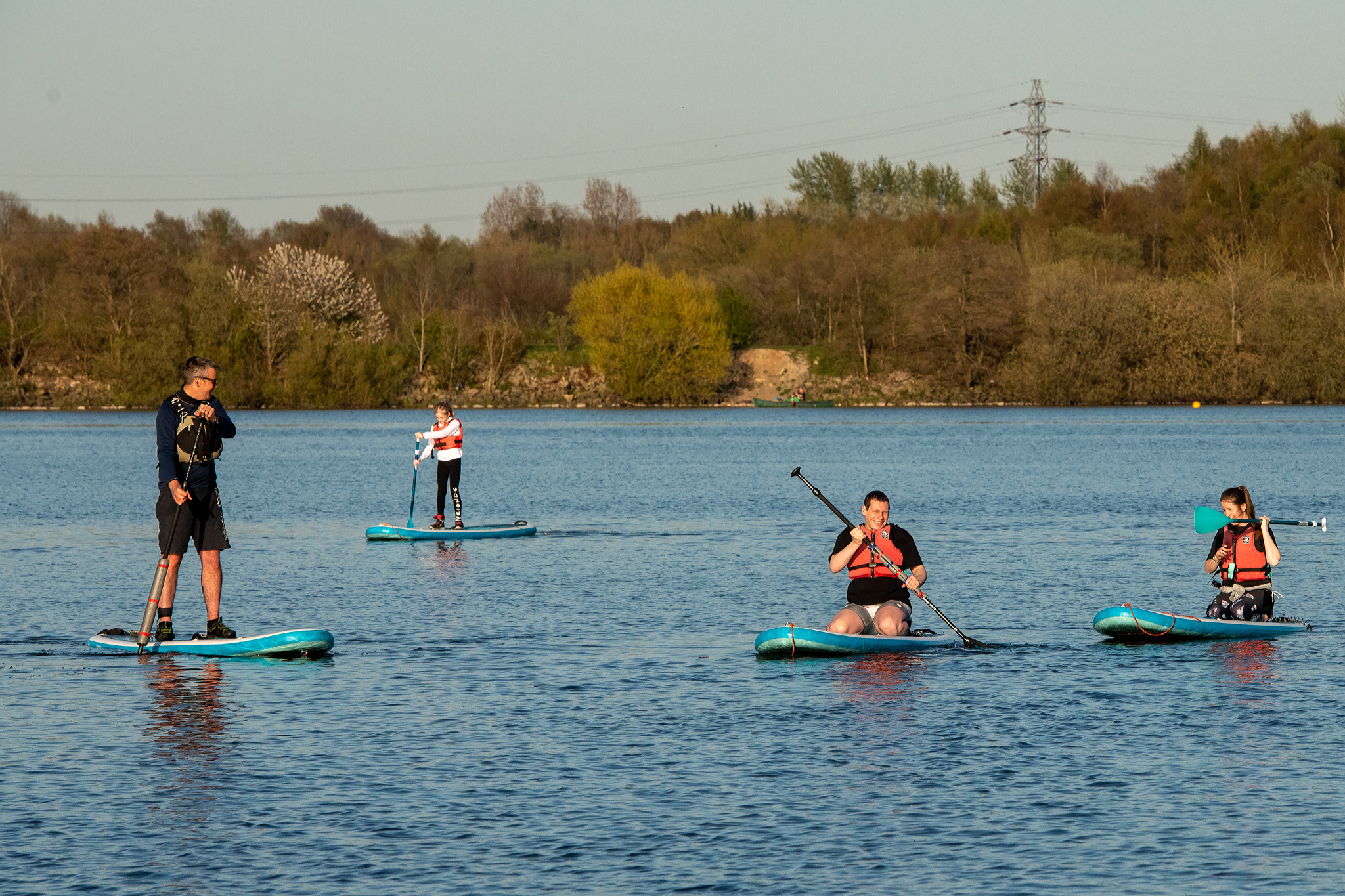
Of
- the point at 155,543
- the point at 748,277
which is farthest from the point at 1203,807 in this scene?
the point at 748,277

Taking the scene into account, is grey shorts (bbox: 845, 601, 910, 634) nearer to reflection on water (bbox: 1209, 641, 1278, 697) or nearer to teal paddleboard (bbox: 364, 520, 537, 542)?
reflection on water (bbox: 1209, 641, 1278, 697)

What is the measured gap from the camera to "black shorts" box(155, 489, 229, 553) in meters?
14.0

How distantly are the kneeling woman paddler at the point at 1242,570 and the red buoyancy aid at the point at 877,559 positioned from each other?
3.36 m

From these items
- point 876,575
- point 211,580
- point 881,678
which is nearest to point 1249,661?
point 876,575

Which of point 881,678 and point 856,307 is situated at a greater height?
A: point 856,307

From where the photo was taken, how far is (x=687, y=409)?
116875mm

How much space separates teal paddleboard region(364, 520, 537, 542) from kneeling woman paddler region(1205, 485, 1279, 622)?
13583 millimetres

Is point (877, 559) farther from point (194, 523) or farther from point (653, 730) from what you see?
point (194, 523)

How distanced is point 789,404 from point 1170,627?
341 ft

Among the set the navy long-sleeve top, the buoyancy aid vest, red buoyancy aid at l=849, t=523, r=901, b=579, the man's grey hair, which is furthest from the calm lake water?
the man's grey hair

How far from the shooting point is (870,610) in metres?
15.1

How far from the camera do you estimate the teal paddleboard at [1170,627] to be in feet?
50.8

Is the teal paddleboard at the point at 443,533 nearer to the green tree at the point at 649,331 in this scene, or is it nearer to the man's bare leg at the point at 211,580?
the man's bare leg at the point at 211,580

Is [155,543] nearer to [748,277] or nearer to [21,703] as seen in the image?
[21,703]
